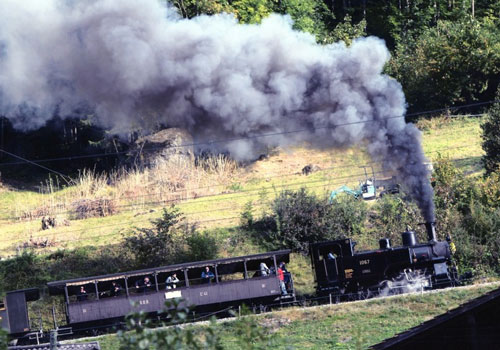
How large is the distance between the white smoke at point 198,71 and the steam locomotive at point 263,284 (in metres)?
8.71

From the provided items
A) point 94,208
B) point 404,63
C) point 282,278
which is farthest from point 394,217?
point 404,63

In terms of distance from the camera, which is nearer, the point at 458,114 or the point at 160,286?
the point at 160,286

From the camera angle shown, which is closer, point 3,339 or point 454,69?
point 3,339

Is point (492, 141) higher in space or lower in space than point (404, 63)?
lower

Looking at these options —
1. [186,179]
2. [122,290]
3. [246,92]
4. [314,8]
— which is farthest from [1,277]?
[314,8]

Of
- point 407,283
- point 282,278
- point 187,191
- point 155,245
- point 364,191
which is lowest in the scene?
point 407,283

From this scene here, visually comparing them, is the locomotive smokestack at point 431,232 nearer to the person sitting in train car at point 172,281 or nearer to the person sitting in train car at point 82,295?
the person sitting in train car at point 172,281

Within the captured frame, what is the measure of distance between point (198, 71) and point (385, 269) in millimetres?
16228

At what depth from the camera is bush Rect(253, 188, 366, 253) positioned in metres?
37.2

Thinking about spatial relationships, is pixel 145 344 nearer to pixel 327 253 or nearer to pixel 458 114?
pixel 327 253

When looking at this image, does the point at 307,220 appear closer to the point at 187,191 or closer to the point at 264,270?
the point at 264,270

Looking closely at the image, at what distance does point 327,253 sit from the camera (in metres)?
30.2

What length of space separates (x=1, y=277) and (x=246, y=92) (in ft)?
47.4

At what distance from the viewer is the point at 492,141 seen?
42.0 meters
